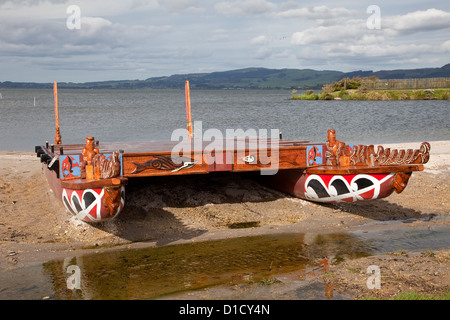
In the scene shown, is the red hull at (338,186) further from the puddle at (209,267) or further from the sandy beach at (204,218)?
the puddle at (209,267)

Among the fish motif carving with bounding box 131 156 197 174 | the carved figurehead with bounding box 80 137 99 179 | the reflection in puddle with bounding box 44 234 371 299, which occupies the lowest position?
the reflection in puddle with bounding box 44 234 371 299

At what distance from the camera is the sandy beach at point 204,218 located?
8195 mm

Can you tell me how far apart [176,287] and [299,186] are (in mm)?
4889

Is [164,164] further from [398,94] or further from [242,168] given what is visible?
[398,94]

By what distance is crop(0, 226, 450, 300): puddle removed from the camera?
712cm

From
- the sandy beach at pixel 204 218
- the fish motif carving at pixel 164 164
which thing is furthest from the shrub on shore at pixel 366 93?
the fish motif carving at pixel 164 164

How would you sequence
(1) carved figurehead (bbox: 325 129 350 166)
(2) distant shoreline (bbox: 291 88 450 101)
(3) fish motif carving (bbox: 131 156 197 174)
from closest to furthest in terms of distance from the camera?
(3) fish motif carving (bbox: 131 156 197 174), (1) carved figurehead (bbox: 325 129 350 166), (2) distant shoreline (bbox: 291 88 450 101)

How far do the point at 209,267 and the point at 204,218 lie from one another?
2.77 m

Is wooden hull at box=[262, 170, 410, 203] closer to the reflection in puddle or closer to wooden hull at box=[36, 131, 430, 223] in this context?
wooden hull at box=[36, 131, 430, 223]

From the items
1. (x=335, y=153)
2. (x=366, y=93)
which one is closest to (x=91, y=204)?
(x=335, y=153)

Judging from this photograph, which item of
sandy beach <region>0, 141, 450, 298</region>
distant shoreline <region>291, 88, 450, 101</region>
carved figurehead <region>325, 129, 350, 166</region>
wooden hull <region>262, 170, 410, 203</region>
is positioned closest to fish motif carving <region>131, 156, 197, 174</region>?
sandy beach <region>0, 141, 450, 298</region>

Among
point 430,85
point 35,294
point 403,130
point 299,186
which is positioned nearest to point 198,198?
point 299,186

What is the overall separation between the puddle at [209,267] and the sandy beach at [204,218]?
419 millimetres

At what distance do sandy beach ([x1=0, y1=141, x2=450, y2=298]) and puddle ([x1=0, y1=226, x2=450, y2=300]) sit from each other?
16.5 inches
